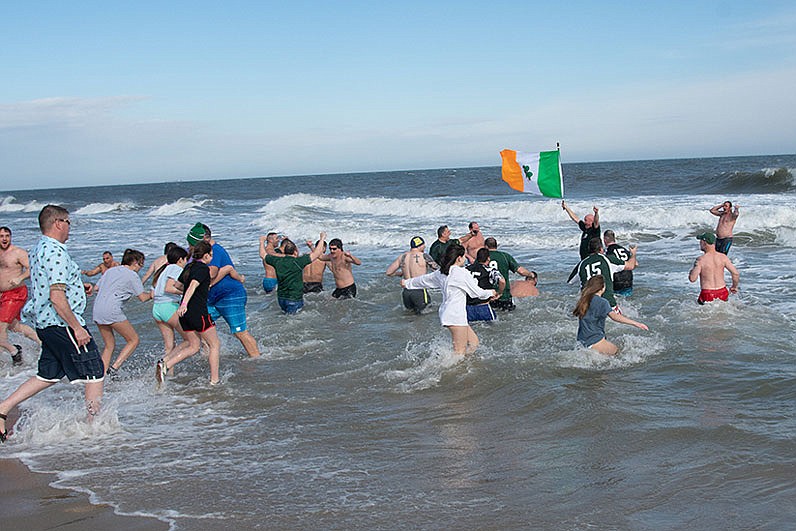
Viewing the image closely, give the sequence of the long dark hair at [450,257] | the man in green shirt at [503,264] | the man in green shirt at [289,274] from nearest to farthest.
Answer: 1. the long dark hair at [450,257]
2. the man in green shirt at [503,264]
3. the man in green shirt at [289,274]

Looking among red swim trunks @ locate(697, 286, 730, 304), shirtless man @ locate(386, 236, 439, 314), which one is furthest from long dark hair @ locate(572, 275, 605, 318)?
shirtless man @ locate(386, 236, 439, 314)

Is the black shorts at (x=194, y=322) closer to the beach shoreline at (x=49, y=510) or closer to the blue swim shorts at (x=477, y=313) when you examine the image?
the beach shoreline at (x=49, y=510)

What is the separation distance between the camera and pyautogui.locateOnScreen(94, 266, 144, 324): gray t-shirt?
302 inches

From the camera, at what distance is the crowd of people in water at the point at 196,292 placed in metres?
5.45

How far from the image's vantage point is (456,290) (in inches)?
300

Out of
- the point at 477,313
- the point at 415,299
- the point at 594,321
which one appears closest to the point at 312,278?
the point at 415,299

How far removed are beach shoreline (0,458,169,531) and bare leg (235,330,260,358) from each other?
353cm

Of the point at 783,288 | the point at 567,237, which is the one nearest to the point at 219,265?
the point at 783,288

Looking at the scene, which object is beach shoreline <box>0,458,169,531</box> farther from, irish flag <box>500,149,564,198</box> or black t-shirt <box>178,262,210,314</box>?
irish flag <box>500,149,564,198</box>

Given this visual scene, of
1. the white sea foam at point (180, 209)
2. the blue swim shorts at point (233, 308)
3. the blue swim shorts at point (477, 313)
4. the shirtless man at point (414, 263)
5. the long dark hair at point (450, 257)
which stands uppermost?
the white sea foam at point (180, 209)

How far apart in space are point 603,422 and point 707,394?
1291 mm

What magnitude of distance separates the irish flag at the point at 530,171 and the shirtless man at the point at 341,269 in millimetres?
2965

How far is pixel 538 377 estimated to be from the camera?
7.31 metres

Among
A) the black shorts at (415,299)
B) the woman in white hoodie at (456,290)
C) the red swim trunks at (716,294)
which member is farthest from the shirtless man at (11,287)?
the red swim trunks at (716,294)
